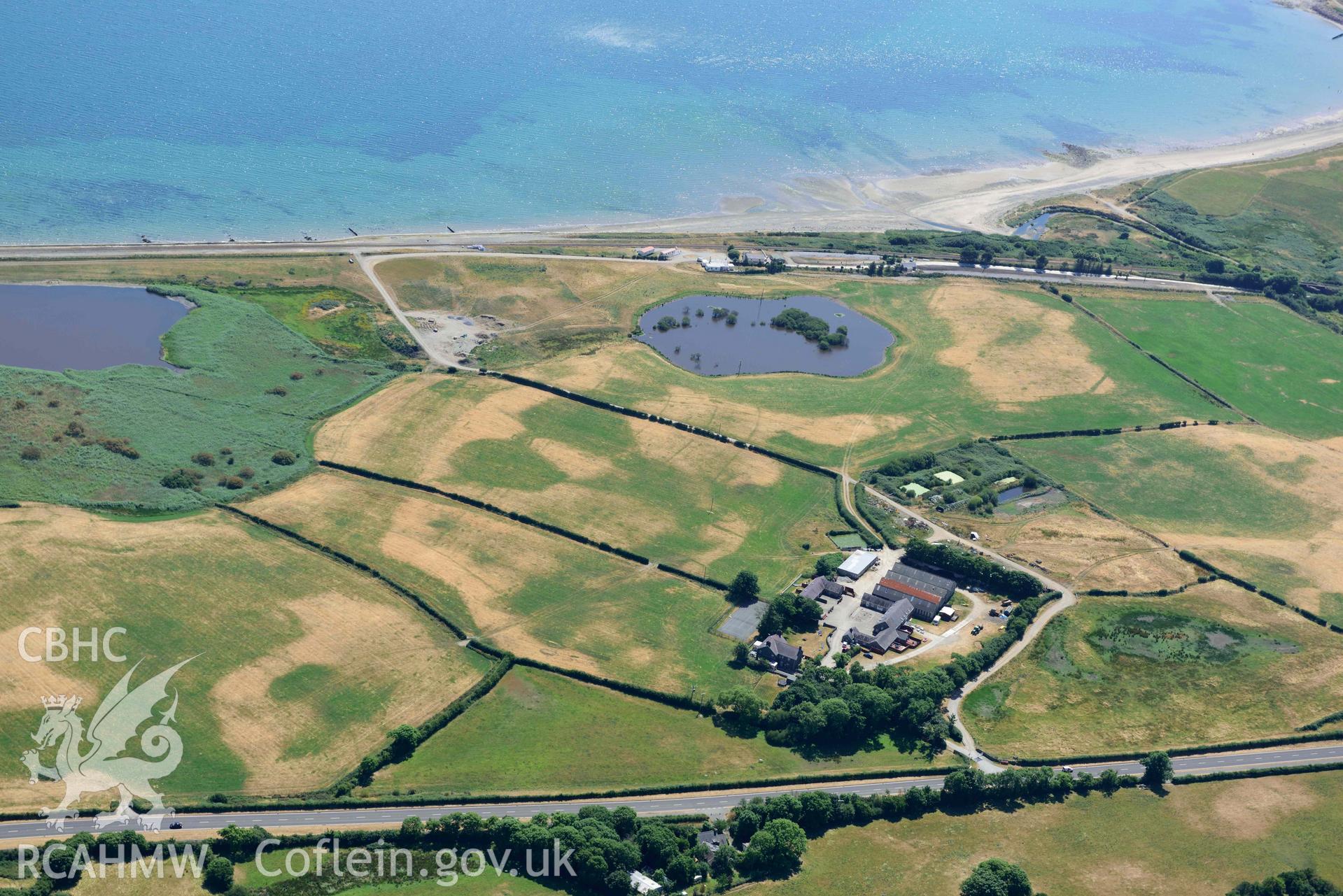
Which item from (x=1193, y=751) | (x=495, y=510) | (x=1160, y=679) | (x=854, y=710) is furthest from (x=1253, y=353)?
(x=495, y=510)

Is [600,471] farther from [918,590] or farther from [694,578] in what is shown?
[918,590]

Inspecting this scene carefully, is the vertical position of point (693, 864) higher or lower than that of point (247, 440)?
lower

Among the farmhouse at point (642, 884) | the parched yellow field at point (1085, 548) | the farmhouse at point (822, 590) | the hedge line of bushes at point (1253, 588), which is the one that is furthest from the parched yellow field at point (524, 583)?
the hedge line of bushes at point (1253, 588)

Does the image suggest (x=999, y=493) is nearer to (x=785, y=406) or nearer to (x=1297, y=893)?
(x=785, y=406)

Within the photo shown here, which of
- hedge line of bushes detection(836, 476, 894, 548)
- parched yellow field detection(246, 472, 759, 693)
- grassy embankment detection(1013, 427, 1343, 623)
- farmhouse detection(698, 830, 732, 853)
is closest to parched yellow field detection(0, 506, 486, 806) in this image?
parched yellow field detection(246, 472, 759, 693)

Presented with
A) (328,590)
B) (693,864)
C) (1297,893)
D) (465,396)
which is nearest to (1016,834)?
(1297,893)

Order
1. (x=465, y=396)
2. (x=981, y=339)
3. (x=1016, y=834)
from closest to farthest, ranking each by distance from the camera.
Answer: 1. (x=1016, y=834)
2. (x=465, y=396)
3. (x=981, y=339)

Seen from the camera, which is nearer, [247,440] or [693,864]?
[693,864]
